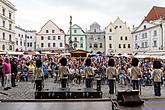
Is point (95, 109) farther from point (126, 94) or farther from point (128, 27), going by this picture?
point (128, 27)

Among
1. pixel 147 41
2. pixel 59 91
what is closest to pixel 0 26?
pixel 147 41

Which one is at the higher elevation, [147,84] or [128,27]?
[128,27]

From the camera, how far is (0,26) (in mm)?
59719

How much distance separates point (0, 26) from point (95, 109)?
51.2 m

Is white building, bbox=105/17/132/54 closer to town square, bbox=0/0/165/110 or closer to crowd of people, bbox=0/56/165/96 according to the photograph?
town square, bbox=0/0/165/110

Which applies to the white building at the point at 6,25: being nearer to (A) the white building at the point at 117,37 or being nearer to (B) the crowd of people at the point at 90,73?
(A) the white building at the point at 117,37

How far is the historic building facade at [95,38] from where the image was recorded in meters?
95.4

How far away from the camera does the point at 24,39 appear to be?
94062 mm

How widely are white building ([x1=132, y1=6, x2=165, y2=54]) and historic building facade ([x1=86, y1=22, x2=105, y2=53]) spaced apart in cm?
1519

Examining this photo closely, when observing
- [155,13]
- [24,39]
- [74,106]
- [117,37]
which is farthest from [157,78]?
[24,39]

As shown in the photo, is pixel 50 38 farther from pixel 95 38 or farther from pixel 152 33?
pixel 152 33

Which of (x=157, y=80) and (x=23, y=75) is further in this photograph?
(x=23, y=75)

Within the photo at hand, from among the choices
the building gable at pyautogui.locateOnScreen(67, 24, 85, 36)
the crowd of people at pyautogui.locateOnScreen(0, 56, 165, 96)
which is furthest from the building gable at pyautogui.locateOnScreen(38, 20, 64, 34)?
the crowd of people at pyautogui.locateOnScreen(0, 56, 165, 96)

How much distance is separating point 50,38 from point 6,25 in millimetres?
22316
